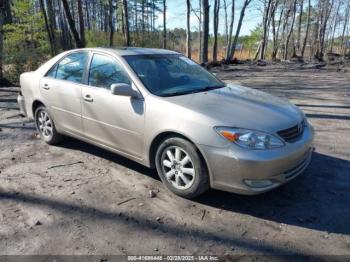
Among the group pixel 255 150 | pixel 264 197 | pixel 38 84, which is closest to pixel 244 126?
pixel 255 150

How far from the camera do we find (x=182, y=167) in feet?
11.6

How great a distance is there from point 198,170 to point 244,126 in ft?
2.11

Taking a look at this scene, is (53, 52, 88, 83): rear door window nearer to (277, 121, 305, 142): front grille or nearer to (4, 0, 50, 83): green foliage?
(277, 121, 305, 142): front grille

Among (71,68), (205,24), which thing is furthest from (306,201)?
(205,24)

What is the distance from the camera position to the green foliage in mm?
15398

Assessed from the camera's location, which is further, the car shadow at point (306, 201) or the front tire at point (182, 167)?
the front tire at point (182, 167)

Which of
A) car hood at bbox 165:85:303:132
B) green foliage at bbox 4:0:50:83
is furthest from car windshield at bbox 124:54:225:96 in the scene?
green foliage at bbox 4:0:50:83

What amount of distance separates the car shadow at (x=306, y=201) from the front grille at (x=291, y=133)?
0.69m

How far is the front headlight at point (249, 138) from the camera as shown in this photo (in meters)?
3.15

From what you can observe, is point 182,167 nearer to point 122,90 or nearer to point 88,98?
point 122,90

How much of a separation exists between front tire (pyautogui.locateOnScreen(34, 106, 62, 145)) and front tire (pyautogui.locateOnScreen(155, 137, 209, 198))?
2.27m

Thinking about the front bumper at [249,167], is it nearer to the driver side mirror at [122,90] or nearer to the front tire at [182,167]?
the front tire at [182,167]

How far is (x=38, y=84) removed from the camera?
5.21 metres

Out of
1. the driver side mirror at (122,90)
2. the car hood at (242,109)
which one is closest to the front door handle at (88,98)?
the driver side mirror at (122,90)
